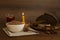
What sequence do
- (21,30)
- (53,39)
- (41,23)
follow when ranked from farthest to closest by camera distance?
(41,23), (21,30), (53,39)

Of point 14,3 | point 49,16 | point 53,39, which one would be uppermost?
point 14,3

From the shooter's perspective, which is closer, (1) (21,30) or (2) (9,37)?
(2) (9,37)

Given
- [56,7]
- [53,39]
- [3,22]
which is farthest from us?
[56,7]

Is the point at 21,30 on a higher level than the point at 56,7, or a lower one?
lower

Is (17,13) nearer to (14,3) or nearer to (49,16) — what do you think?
→ (14,3)

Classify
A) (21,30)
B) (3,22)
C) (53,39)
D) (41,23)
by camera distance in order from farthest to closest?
(3,22)
(41,23)
(21,30)
(53,39)

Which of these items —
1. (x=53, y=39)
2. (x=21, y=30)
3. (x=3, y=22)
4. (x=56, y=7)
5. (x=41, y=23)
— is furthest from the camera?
(x=56, y=7)

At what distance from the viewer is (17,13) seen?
1579 mm

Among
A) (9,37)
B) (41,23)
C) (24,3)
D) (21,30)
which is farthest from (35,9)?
(9,37)

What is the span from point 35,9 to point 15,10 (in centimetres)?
23

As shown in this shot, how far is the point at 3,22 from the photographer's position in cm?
155

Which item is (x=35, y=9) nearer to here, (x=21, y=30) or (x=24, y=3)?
(x=24, y=3)

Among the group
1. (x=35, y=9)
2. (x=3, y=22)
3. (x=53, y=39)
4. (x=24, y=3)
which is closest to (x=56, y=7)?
(x=35, y=9)

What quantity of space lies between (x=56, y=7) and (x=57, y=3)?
51mm
